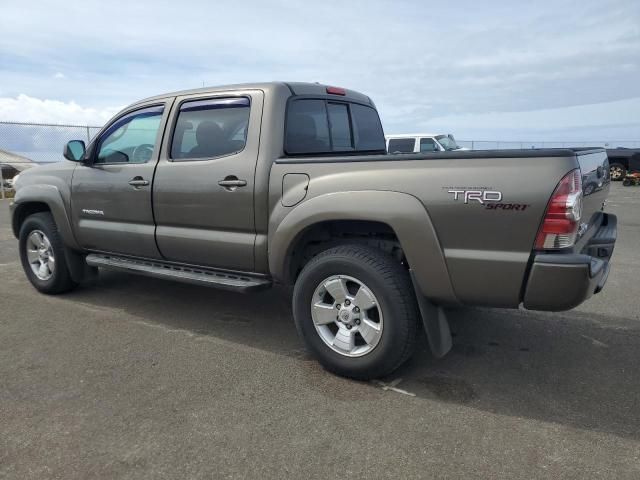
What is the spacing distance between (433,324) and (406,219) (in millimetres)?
665

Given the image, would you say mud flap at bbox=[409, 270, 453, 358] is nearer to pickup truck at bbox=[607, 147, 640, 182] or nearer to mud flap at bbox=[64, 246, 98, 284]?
mud flap at bbox=[64, 246, 98, 284]

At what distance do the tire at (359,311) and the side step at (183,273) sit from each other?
1.57 feet

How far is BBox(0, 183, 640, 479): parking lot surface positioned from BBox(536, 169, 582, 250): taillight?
99cm

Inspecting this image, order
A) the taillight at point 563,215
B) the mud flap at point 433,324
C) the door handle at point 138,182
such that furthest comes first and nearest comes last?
the door handle at point 138,182 → the mud flap at point 433,324 → the taillight at point 563,215

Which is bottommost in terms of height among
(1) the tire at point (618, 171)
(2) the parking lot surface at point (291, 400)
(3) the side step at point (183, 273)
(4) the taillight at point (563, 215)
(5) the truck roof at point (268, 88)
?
(2) the parking lot surface at point (291, 400)

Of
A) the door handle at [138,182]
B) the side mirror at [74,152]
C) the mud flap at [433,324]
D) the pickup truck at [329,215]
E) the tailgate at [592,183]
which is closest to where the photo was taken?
the pickup truck at [329,215]

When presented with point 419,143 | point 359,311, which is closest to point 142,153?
point 359,311

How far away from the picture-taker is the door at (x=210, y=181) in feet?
12.4

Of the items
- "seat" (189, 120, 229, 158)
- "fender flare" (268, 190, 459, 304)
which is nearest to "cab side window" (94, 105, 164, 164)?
"seat" (189, 120, 229, 158)

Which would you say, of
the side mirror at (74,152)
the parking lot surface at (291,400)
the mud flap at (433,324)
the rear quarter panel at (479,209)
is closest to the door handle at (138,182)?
the side mirror at (74,152)

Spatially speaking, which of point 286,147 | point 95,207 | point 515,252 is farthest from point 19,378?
point 515,252

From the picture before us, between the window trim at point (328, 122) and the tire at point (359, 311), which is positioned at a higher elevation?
the window trim at point (328, 122)

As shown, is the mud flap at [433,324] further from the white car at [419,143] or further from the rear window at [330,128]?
the white car at [419,143]

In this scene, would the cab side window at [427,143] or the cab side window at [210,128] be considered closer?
the cab side window at [210,128]
